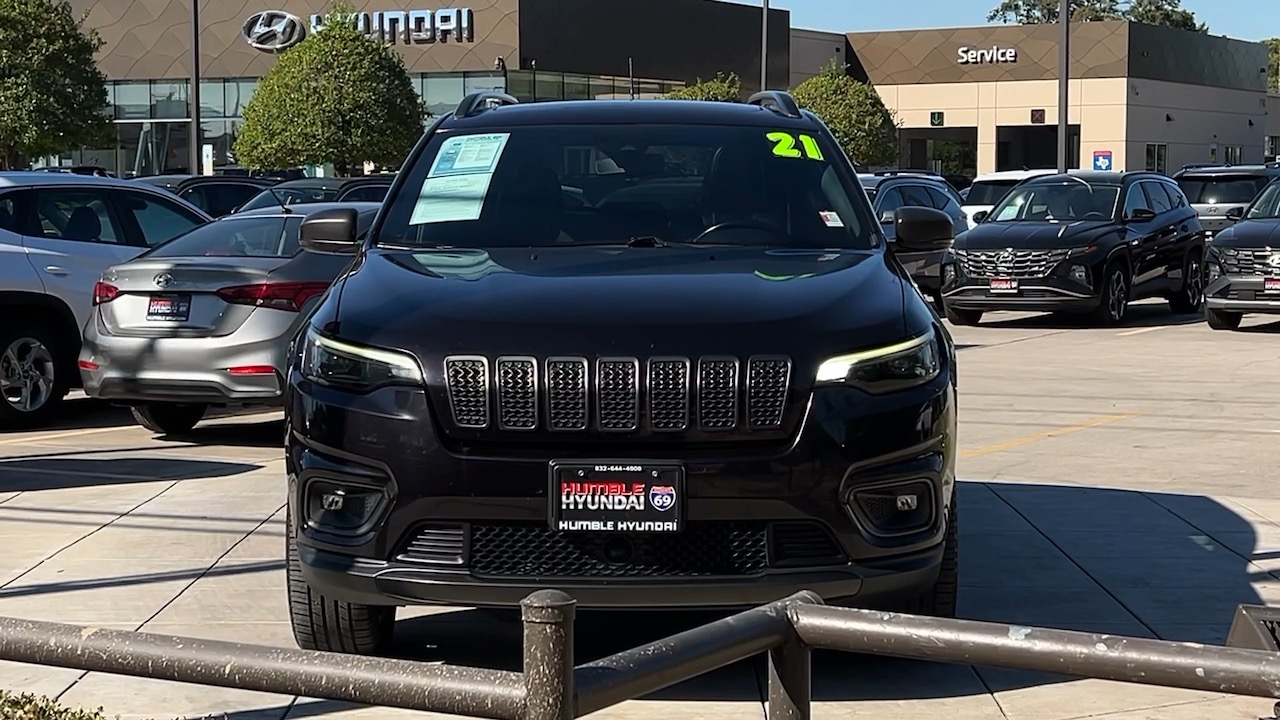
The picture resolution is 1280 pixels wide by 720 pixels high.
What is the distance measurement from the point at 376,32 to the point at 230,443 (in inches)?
1869

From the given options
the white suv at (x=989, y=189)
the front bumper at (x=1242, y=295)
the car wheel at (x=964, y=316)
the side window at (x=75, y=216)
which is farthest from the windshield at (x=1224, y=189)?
the side window at (x=75, y=216)

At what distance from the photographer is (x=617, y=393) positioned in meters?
4.98

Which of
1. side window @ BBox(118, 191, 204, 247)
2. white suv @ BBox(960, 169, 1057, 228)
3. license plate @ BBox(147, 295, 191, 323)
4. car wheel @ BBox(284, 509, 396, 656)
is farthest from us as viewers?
white suv @ BBox(960, 169, 1057, 228)

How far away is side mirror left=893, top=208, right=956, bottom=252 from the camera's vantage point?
677cm

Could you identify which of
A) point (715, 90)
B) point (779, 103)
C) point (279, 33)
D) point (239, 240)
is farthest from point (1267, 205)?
point (279, 33)

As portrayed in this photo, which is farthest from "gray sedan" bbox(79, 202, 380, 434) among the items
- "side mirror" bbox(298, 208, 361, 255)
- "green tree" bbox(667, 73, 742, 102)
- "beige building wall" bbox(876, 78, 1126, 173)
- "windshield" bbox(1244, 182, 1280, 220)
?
"beige building wall" bbox(876, 78, 1126, 173)

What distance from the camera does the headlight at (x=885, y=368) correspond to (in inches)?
200

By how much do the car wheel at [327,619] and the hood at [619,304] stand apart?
2.47 feet

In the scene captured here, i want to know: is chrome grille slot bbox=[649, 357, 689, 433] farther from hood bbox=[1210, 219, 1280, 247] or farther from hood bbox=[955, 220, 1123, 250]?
hood bbox=[955, 220, 1123, 250]

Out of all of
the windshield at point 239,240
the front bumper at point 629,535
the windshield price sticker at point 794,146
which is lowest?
the front bumper at point 629,535

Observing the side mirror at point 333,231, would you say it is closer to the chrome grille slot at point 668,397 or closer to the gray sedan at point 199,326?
the chrome grille slot at point 668,397

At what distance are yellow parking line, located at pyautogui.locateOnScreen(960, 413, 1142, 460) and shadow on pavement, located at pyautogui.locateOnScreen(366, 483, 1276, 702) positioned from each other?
4.38ft

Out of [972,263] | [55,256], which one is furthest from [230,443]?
[972,263]

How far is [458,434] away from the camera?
501cm
